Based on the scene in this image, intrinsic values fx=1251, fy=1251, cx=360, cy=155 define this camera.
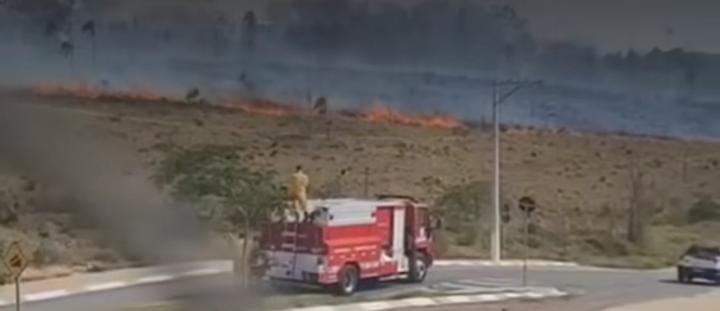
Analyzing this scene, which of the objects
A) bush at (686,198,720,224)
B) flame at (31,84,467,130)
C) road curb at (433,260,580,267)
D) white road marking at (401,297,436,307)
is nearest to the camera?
flame at (31,84,467,130)

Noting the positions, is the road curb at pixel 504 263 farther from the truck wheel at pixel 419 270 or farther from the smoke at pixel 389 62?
the smoke at pixel 389 62

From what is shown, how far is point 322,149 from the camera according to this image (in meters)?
8.89

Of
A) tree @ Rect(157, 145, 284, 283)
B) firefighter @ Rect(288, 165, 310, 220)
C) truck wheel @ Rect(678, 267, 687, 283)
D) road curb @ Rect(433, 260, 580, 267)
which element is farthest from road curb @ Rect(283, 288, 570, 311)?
truck wheel @ Rect(678, 267, 687, 283)

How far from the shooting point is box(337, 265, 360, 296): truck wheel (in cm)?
893

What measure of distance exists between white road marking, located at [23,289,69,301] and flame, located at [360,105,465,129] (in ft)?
7.88

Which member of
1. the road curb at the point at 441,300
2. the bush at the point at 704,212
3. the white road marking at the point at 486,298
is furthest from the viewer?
the bush at the point at 704,212

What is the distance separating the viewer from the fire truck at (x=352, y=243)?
8680mm

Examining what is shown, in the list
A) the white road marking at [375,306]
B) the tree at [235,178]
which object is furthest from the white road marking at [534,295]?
the tree at [235,178]

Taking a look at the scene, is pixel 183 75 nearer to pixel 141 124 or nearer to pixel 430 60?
pixel 141 124

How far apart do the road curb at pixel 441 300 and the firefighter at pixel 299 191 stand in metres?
0.70

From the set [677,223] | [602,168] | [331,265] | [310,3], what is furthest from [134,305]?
[677,223]

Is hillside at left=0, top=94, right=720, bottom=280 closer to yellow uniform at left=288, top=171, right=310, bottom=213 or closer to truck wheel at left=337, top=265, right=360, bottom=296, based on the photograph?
yellow uniform at left=288, top=171, right=310, bottom=213

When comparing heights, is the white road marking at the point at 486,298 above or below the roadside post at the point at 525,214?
below

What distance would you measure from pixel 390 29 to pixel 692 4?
2.40 meters
